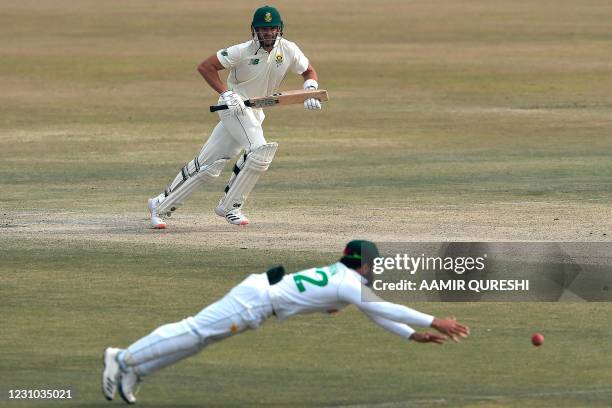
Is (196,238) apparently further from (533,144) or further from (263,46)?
(533,144)

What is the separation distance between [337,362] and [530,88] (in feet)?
71.9

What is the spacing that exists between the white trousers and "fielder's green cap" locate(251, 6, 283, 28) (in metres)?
6.14

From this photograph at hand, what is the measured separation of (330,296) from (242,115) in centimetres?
613

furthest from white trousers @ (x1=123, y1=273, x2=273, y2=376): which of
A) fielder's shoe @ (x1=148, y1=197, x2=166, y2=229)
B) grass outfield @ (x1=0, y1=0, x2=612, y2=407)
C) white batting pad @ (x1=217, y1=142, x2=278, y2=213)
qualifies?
fielder's shoe @ (x1=148, y1=197, x2=166, y2=229)

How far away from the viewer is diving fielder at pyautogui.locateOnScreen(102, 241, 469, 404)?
30.6ft

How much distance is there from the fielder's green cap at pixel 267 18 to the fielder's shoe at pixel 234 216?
182 centimetres

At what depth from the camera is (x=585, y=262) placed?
547 inches

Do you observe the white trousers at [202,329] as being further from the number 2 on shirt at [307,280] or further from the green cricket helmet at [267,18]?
the green cricket helmet at [267,18]

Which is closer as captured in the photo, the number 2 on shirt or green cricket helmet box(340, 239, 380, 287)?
the number 2 on shirt

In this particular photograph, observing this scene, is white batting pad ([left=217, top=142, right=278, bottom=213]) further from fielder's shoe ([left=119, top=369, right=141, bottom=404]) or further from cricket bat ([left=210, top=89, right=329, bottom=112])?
fielder's shoe ([left=119, top=369, right=141, bottom=404])

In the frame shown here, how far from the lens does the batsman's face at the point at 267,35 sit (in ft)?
50.5

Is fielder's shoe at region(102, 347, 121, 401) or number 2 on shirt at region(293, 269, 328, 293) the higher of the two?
number 2 on shirt at region(293, 269, 328, 293)

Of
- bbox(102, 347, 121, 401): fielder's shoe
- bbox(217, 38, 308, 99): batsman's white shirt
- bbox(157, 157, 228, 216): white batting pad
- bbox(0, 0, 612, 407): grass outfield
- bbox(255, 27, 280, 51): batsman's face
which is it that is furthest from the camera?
bbox(157, 157, 228, 216): white batting pad

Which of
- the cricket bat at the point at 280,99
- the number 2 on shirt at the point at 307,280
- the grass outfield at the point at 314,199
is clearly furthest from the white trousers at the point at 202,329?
the cricket bat at the point at 280,99
